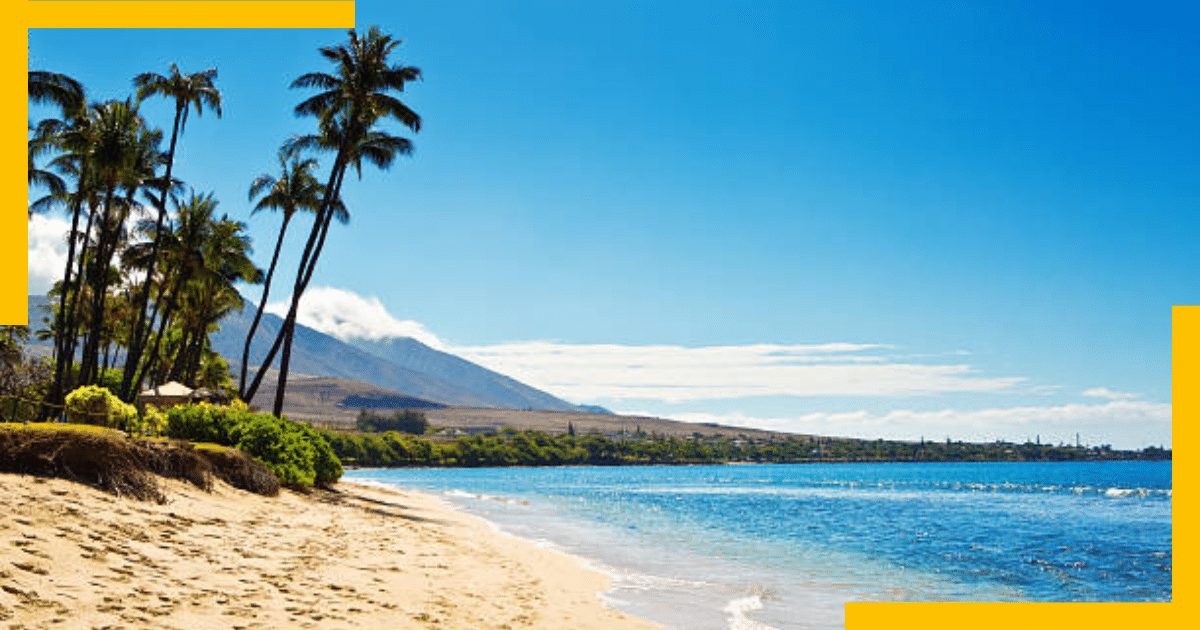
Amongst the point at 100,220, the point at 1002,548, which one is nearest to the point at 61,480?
the point at 1002,548

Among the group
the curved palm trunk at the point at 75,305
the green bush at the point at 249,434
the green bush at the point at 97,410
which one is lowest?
the green bush at the point at 249,434

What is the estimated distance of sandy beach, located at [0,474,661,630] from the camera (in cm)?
861

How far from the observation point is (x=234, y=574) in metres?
11.0

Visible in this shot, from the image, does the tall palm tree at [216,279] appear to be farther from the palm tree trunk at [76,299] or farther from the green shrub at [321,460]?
the green shrub at [321,460]

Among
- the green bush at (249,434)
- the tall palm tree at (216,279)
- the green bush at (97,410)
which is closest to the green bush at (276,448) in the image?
the green bush at (249,434)

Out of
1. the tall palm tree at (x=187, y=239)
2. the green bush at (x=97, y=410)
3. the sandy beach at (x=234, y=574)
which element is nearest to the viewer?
the sandy beach at (x=234, y=574)

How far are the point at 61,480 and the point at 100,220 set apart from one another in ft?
114

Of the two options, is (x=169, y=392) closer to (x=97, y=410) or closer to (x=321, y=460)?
(x=321, y=460)

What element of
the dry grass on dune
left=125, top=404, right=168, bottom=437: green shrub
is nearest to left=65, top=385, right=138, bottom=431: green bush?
left=125, top=404, right=168, bottom=437: green shrub

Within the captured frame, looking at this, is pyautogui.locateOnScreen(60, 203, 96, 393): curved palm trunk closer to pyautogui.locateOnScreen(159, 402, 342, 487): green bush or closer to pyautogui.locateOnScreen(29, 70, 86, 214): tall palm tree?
pyautogui.locateOnScreen(29, 70, 86, 214): tall palm tree

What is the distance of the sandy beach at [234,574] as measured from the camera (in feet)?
28.2

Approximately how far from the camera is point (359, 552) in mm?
15109

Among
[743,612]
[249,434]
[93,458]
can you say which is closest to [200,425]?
[249,434]

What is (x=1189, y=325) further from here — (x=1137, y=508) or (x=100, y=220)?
(x=1137, y=508)
